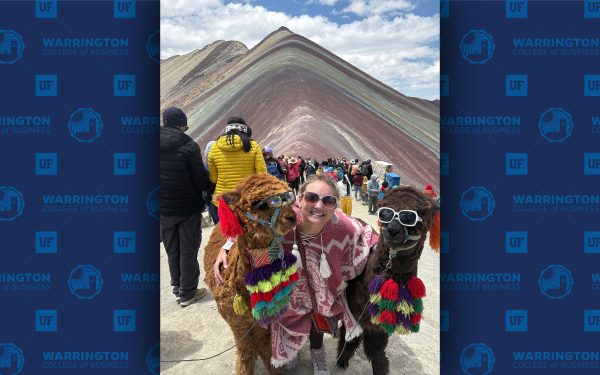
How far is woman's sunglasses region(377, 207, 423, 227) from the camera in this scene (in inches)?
50.0

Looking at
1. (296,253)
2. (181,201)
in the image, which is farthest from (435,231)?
(181,201)

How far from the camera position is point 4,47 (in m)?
1.68

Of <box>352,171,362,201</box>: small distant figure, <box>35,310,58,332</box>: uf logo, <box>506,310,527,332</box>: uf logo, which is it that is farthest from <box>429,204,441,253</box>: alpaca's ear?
<box>35,310,58,332</box>: uf logo

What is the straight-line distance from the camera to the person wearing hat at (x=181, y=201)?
177 cm

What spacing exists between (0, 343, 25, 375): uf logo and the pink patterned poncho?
1385mm

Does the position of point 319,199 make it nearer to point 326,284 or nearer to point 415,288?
point 326,284

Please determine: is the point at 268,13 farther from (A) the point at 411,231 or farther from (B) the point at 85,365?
(B) the point at 85,365

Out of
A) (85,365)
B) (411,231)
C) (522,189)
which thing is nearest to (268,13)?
(411,231)

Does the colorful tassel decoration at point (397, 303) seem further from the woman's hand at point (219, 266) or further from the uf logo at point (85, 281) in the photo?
the uf logo at point (85, 281)

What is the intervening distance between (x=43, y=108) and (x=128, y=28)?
60 centimetres

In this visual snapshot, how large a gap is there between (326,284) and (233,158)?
819 mm

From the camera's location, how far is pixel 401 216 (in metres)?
1.28

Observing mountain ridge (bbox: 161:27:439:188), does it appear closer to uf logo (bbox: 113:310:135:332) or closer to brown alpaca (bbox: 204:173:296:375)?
brown alpaca (bbox: 204:173:296:375)

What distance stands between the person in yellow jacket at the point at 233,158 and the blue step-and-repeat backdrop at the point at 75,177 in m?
0.32
